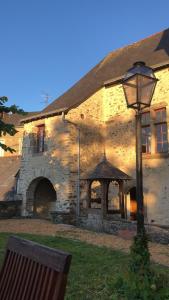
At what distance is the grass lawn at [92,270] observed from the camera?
4.67m

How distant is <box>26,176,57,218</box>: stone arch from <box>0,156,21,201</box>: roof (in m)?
2.77

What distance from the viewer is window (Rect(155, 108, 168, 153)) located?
560 inches

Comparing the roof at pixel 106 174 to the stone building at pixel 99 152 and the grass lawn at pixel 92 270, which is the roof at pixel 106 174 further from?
the grass lawn at pixel 92 270

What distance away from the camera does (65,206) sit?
15086mm

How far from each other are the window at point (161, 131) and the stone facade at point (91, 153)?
0.27 metres

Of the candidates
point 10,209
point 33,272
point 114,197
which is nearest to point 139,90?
point 33,272

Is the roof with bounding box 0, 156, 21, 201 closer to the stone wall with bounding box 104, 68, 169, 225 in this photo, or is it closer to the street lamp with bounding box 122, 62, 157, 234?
the stone wall with bounding box 104, 68, 169, 225

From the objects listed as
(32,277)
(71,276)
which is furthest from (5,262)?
(71,276)

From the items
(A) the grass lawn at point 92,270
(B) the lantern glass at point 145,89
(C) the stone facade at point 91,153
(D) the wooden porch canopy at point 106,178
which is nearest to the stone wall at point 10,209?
(C) the stone facade at point 91,153

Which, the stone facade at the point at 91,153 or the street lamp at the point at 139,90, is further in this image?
the stone facade at the point at 91,153

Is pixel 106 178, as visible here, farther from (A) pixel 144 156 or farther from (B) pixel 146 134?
(B) pixel 146 134

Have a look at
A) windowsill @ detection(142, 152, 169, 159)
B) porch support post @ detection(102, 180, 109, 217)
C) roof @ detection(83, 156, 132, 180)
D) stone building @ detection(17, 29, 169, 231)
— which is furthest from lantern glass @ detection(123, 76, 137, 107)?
windowsill @ detection(142, 152, 169, 159)

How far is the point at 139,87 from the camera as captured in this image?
16.5ft

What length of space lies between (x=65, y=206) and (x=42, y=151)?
3636 millimetres
